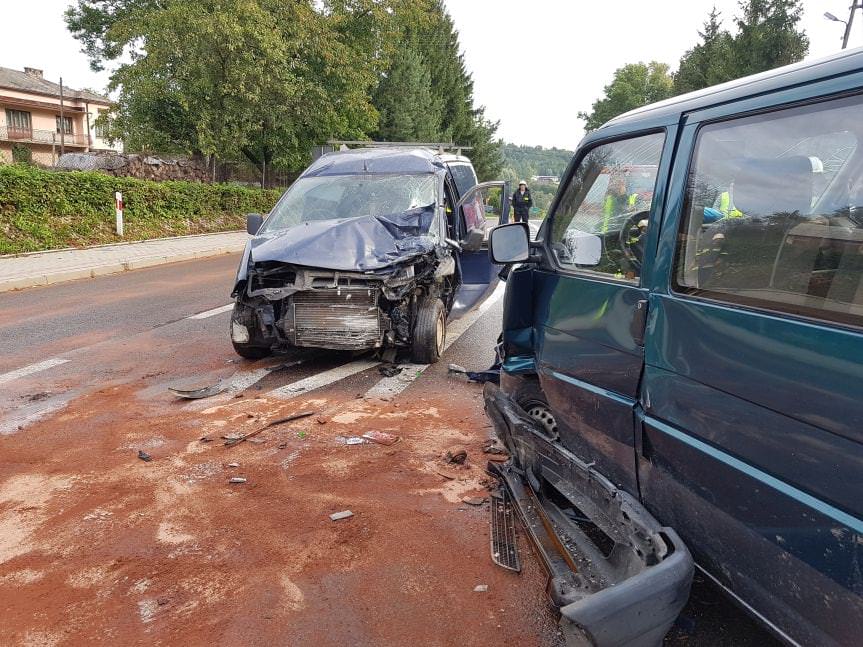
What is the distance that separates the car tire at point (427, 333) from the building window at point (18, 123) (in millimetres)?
61047

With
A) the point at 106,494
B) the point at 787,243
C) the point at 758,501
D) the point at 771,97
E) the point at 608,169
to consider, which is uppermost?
the point at 771,97

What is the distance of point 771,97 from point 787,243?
481mm

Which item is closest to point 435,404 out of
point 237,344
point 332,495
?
point 332,495

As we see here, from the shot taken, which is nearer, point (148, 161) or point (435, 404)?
point (435, 404)

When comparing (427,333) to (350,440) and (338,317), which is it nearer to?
(338,317)

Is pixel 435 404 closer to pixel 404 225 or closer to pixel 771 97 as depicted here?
pixel 404 225

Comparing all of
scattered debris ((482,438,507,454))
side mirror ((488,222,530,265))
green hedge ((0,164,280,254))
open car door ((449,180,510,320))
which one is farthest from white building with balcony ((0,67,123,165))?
side mirror ((488,222,530,265))

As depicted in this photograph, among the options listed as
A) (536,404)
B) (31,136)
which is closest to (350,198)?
(536,404)

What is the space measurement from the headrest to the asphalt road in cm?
172

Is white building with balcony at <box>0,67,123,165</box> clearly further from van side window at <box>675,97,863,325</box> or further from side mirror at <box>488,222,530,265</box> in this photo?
van side window at <box>675,97,863,325</box>

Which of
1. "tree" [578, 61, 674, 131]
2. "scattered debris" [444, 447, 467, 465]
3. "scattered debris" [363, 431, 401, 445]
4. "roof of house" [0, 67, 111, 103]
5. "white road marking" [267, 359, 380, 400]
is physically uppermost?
"tree" [578, 61, 674, 131]

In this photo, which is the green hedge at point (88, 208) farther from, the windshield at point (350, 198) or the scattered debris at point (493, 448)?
the scattered debris at point (493, 448)

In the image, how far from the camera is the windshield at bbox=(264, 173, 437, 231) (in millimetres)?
7246

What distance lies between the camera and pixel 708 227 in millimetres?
2336
